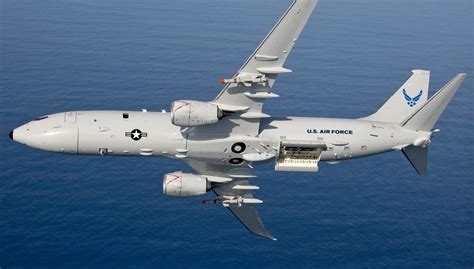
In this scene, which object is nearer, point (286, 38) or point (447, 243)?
point (286, 38)

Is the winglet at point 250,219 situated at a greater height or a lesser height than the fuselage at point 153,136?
lesser

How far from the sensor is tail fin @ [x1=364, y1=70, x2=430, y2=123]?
203 feet

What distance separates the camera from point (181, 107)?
51.5 meters

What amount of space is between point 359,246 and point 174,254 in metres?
39.9

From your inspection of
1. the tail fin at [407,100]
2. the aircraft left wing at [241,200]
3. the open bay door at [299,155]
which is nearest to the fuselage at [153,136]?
the open bay door at [299,155]

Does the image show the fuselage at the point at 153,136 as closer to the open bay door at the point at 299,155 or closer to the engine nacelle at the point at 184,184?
the open bay door at the point at 299,155

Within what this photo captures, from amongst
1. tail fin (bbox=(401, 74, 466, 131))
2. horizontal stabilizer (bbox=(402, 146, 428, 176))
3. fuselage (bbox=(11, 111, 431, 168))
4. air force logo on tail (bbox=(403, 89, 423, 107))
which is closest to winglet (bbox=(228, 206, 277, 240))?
fuselage (bbox=(11, 111, 431, 168))

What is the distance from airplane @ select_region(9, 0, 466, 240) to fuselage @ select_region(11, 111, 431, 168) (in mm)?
108

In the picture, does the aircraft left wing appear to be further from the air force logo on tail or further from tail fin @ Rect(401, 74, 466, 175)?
the air force logo on tail

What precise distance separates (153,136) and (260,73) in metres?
13.7

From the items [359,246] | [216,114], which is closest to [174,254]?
[359,246]

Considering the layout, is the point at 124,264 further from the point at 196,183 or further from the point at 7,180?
the point at 196,183

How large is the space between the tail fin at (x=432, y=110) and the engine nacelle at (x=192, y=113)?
23336mm

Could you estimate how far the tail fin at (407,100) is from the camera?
61844mm
